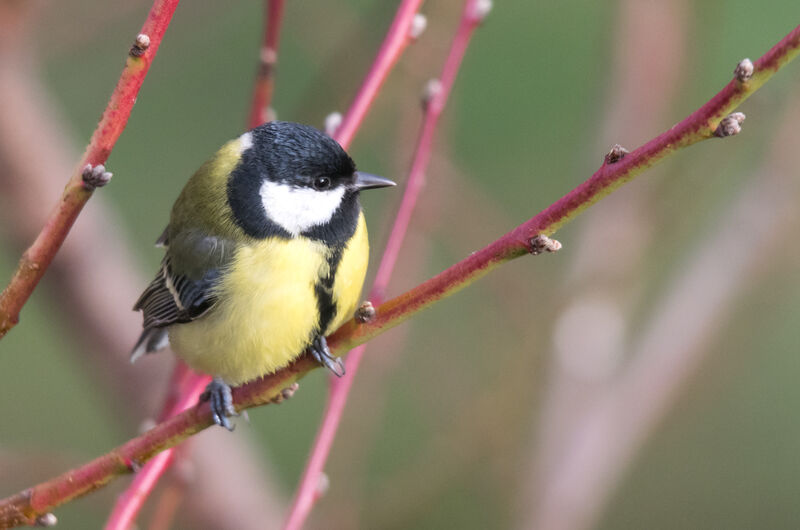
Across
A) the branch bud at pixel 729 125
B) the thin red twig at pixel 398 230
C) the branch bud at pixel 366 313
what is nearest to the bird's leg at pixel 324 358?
the thin red twig at pixel 398 230

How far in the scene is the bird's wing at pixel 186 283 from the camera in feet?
4.59

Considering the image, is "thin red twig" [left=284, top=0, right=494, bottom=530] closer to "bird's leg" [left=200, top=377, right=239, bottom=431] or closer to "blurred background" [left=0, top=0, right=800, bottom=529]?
"bird's leg" [left=200, top=377, right=239, bottom=431]

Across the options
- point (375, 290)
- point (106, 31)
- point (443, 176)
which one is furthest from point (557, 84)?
point (375, 290)

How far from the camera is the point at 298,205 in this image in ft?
4.55

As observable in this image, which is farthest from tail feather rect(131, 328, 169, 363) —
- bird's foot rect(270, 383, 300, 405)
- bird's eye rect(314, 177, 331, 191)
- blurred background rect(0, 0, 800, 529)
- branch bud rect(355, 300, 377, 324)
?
branch bud rect(355, 300, 377, 324)

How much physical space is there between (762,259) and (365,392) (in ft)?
2.38

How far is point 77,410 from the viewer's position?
12.1ft

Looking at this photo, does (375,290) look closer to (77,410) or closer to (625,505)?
(625,505)

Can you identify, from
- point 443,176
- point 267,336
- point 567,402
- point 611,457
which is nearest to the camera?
point 267,336

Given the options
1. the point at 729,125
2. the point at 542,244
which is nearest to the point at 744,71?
the point at 729,125

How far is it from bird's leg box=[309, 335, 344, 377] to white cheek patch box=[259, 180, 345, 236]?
0.67 feet

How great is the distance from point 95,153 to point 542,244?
38 cm

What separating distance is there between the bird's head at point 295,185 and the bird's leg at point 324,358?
0.69 ft

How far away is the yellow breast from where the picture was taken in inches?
50.4
